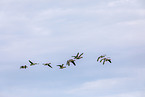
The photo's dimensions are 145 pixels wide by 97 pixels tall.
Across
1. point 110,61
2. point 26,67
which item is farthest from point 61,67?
point 110,61

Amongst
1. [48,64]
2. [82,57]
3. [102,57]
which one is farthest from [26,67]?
[102,57]

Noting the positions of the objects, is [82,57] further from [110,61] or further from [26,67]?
[26,67]

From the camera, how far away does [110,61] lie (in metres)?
35.2

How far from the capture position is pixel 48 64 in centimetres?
3466

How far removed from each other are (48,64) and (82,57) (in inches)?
249

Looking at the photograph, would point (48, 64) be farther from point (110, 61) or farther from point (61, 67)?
point (110, 61)

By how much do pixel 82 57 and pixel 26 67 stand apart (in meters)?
10.4

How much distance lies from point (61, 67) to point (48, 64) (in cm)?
242

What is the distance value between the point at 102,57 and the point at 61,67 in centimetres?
778

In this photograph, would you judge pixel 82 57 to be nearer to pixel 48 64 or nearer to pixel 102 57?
pixel 102 57

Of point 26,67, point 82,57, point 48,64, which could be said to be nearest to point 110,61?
point 82,57

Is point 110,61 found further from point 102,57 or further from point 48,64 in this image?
point 48,64

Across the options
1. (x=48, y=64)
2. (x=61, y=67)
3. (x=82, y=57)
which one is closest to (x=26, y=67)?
(x=48, y=64)

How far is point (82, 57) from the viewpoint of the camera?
33.6m
